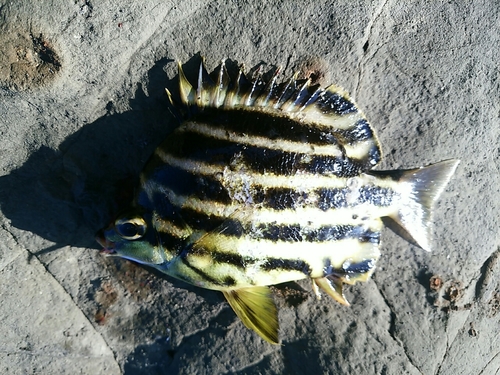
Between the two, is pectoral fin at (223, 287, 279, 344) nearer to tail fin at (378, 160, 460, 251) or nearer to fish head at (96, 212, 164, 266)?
fish head at (96, 212, 164, 266)

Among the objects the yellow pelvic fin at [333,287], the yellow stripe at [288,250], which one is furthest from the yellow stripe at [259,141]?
the yellow pelvic fin at [333,287]

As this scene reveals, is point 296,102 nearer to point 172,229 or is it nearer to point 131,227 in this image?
point 172,229

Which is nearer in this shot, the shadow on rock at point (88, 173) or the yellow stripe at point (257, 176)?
the yellow stripe at point (257, 176)

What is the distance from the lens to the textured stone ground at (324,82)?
A: 2.12m

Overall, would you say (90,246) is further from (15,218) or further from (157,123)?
(157,123)

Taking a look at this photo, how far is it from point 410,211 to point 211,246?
101cm

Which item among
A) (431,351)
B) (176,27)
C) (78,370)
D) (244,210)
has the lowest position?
(78,370)

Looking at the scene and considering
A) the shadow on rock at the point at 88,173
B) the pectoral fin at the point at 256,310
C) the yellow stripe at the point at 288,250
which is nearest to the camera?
the yellow stripe at the point at 288,250

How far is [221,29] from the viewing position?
84.5 inches

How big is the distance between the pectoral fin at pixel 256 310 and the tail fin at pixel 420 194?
30.6 inches

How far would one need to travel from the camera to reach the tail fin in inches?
83.4

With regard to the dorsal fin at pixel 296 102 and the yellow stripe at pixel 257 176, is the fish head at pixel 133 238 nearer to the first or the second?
the yellow stripe at pixel 257 176

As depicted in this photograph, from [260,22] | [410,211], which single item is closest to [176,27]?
[260,22]

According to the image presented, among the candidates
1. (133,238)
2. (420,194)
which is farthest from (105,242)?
(420,194)
